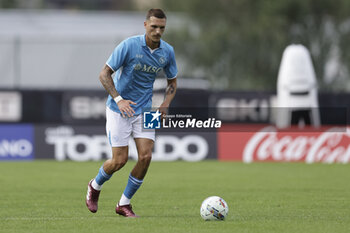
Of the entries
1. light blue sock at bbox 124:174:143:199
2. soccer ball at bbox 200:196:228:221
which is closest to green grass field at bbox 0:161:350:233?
soccer ball at bbox 200:196:228:221

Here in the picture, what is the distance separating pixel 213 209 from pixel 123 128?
1.47 meters

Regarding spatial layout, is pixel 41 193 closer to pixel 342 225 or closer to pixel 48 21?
pixel 342 225

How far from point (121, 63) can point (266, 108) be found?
13280mm

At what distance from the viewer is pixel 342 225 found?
29.4ft

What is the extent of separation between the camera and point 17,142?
65.8 ft

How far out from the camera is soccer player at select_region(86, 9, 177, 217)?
936 centimetres

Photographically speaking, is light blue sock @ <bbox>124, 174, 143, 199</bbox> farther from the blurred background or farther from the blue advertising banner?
the blurred background

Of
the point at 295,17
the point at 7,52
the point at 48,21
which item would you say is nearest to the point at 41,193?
the point at 7,52

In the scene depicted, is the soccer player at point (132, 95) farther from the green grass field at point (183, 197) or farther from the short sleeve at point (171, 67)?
the green grass field at point (183, 197)

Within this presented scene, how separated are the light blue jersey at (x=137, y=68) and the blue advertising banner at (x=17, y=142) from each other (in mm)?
10729

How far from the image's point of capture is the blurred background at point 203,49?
22.5m

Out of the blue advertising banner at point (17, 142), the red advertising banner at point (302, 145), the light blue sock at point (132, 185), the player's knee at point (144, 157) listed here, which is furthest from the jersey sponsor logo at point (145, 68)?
the blue advertising banner at point (17, 142)

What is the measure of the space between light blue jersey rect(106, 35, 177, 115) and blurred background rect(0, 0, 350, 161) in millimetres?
12605

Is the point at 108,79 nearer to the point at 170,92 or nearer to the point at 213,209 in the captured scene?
the point at 170,92
